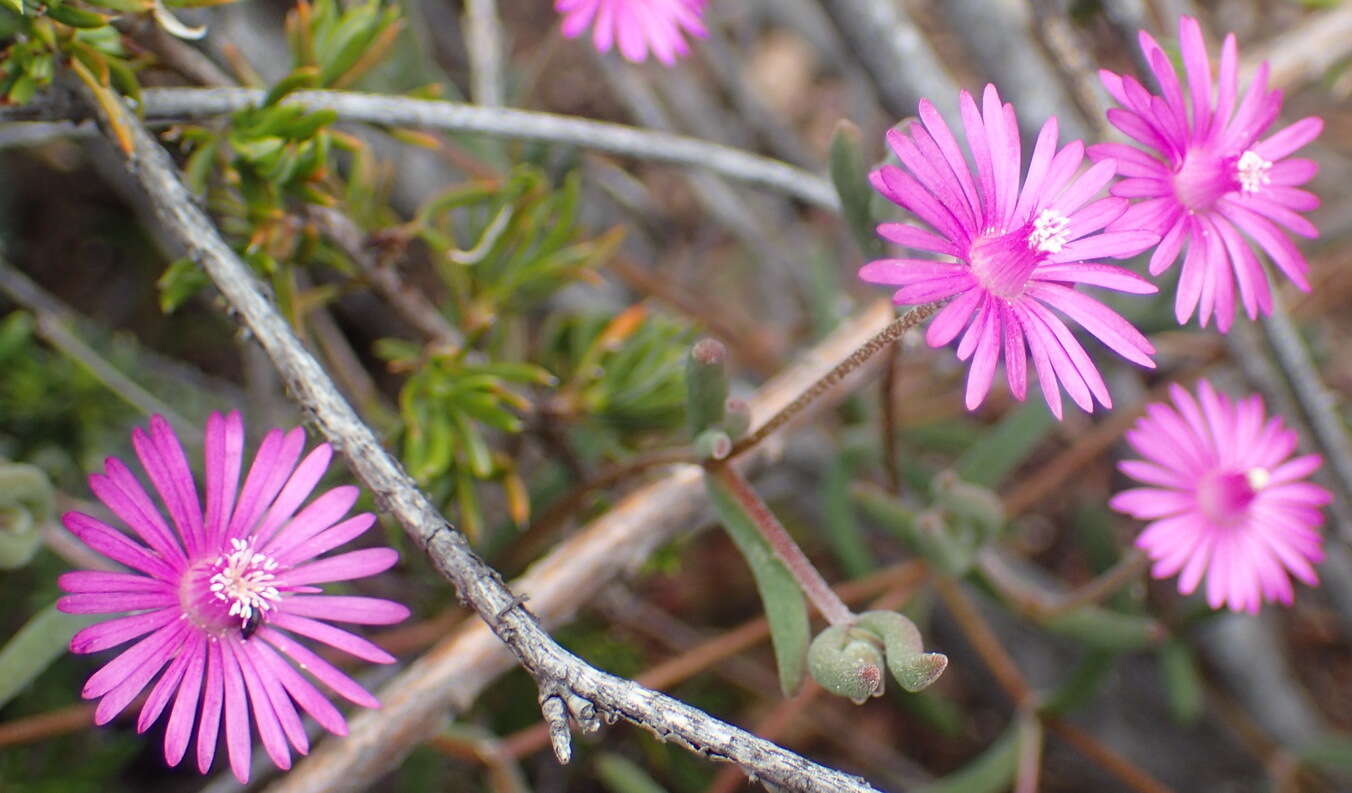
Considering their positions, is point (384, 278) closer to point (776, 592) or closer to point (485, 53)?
point (485, 53)

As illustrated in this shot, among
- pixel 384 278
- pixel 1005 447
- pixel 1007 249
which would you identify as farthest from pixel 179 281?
pixel 1005 447

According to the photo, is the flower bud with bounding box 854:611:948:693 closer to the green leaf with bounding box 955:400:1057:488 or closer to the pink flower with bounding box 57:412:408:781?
the pink flower with bounding box 57:412:408:781

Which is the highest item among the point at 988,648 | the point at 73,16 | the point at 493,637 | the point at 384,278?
the point at 73,16

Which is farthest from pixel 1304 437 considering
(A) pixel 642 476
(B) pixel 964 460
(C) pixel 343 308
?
(C) pixel 343 308

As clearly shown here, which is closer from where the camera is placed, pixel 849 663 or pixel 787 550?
pixel 849 663

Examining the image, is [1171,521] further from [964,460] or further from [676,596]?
[676,596]

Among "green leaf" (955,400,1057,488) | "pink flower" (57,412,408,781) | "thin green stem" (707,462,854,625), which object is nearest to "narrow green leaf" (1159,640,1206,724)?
"green leaf" (955,400,1057,488)
